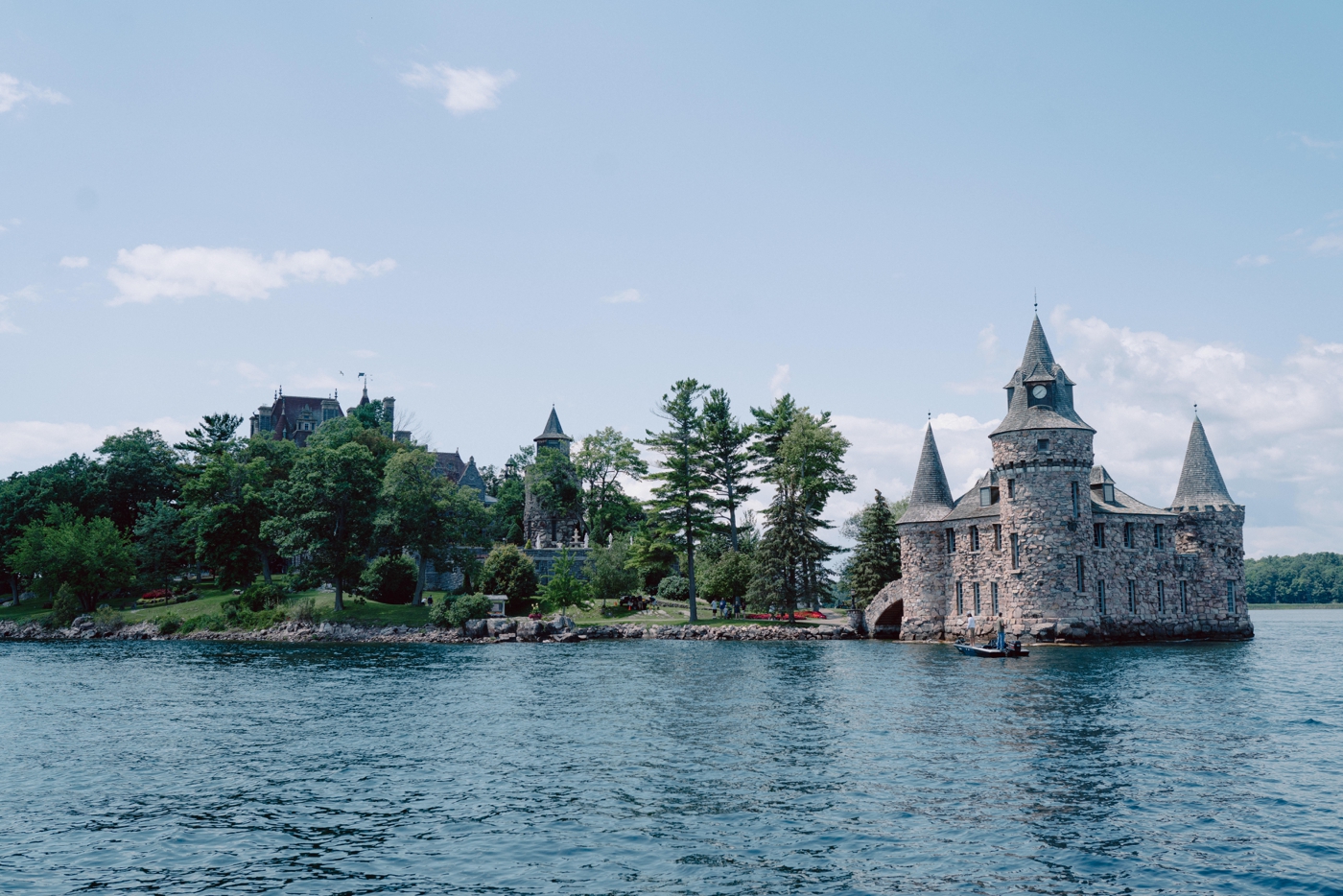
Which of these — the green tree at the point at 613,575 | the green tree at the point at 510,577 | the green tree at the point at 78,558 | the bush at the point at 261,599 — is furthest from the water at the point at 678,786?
the green tree at the point at 78,558

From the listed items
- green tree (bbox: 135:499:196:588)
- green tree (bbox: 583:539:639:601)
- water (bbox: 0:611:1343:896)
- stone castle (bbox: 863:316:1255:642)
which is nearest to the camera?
water (bbox: 0:611:1343:896)

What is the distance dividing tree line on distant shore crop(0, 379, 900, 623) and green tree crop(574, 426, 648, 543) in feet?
1.06

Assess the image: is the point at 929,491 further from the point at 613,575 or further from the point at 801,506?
the point at 613,575

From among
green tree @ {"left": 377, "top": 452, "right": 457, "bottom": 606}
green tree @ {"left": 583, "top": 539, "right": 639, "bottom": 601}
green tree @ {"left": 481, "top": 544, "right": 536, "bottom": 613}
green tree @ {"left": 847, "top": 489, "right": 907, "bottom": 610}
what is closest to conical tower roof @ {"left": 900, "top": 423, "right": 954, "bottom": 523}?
green tree @ {"left": 847, "top": 489, "right": 907, "bottom": 610}

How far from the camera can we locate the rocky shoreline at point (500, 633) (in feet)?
234

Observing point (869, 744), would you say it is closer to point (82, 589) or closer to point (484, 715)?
point (484, 715)

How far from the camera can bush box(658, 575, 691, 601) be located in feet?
288

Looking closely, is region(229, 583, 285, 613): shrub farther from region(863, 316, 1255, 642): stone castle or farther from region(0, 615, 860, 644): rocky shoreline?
region(863, 316, 1255, 642): stone castle

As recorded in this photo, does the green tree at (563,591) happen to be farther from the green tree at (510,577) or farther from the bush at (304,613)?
the bush at (304,613)

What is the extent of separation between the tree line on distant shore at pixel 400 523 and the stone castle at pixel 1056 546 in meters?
8.70

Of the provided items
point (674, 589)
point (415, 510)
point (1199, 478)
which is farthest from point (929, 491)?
point (415, 510)

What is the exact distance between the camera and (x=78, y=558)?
84750 millimetres

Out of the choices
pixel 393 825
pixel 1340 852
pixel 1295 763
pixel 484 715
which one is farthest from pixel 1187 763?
pixel 484 715

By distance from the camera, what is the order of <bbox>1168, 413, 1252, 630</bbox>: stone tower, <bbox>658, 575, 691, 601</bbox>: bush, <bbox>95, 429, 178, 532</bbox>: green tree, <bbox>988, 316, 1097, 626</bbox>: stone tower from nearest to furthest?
<bbox>988, 316, 1097, 626</bbox>: stone tower < <bbox>1168, 413, 1252, 630</bbox>: stone tower < <bbox>658, 575, 691, 601</bbox>: bush < <bbox>95, 429, 178, 532</bbox>: green tree
